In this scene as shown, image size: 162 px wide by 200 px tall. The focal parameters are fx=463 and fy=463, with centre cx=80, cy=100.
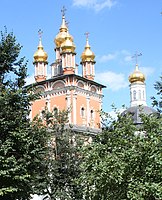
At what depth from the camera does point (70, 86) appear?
4575 cm

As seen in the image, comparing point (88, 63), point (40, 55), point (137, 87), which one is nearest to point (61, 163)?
point (88, 63)

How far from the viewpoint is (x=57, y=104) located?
46969 mm

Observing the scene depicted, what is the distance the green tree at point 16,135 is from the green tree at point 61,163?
552 cm

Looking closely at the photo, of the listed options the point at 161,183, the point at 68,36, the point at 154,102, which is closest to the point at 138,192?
the point at 161,183

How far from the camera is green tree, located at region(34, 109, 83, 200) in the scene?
2416cm

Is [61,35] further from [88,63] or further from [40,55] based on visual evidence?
[88,63]

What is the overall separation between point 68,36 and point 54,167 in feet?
88.0

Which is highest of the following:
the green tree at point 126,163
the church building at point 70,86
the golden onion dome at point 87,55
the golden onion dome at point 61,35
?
the golden onion dome at point 61,35

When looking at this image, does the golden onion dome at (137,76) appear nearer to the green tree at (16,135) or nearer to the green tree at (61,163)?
the green tree at (61,163)

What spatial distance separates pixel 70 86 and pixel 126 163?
3184 centimetres

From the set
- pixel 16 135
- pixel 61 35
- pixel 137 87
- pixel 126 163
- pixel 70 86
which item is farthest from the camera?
pixel 137 87

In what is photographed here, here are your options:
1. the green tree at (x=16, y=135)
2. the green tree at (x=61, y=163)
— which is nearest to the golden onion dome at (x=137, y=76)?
the green tree at (x=61, y=163)

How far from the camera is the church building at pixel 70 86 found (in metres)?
46.1

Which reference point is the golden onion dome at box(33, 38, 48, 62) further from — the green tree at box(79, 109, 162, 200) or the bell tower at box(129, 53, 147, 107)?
the green tree at box(79, 109, 162, 200)
